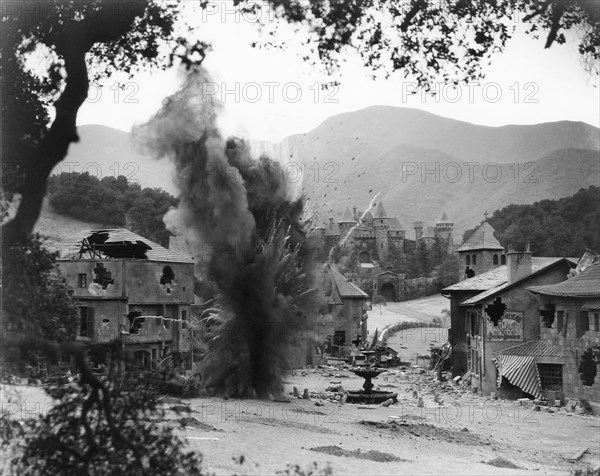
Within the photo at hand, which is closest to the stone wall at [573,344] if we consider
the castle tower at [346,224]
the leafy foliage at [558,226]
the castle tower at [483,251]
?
the leafy foliage at [558,226]

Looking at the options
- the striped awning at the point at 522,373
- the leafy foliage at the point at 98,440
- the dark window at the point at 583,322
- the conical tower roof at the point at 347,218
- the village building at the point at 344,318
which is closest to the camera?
the leafy foliage at the point at 98,440

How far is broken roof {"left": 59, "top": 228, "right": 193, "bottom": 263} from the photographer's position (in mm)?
24667

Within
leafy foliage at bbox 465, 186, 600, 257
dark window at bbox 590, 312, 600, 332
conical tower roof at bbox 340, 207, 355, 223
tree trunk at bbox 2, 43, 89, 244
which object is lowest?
dark window at bbox 590, 312, 600, 332

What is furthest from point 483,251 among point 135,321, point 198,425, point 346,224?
point 346,224

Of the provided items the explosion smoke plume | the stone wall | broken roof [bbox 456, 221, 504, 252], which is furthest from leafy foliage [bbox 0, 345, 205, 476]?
broken roof [bbox 456, 221, 504, 252]

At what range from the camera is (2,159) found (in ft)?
46.0

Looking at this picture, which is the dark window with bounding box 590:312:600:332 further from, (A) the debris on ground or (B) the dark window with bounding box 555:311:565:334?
(A) the debris on ground

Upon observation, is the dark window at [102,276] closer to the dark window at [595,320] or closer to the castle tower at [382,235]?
the dark window at [595,320]

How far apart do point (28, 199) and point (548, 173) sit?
166808 millimetres

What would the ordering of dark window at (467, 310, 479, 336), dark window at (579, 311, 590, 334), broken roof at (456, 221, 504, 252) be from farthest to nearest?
broken roof at (456, 221, 504, 252), dark window at (467, 310, 479, 336), dark window at (579, 311, 590, 334)

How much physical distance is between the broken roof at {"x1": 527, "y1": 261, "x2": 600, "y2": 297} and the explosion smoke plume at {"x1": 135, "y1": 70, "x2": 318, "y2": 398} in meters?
9.96

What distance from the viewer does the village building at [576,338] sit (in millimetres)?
28312

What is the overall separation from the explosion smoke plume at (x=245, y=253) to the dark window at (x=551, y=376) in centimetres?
1114

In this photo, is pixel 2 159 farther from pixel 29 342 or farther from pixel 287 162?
pixel 287 162
